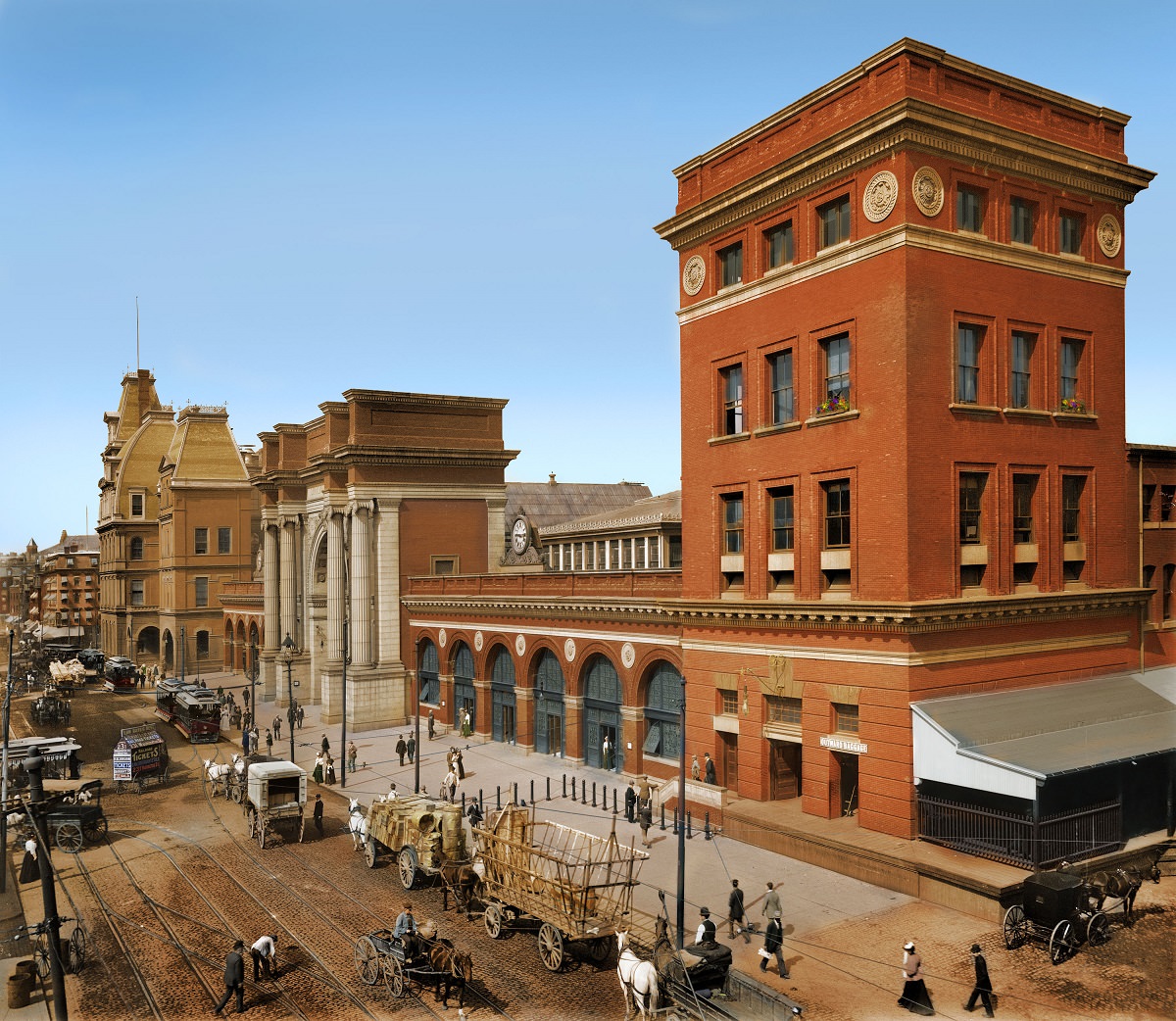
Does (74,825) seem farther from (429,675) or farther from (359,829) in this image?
(429,675)

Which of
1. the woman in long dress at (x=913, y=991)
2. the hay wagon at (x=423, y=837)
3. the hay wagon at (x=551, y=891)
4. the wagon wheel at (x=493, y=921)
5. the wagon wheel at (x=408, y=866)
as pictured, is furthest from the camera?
the wagon wheel at (x=408, y=866)

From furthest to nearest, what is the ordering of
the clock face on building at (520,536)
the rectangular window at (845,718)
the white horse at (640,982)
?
the clock face on building at (520,536), the rectangular window at (845,718), the white horse at (640,982)

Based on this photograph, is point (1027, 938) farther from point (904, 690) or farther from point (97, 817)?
point (97, 817)

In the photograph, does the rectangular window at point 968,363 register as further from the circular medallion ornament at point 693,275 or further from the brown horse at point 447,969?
the brown horse at point 447,969

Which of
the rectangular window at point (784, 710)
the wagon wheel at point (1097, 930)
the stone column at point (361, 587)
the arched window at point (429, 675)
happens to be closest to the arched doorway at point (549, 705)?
the arched window at point (429, 675)

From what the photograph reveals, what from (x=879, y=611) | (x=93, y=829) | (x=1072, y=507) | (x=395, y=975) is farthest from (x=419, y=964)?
(x=1072, y=507)

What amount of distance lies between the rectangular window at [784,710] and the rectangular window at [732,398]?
9134 millimetres

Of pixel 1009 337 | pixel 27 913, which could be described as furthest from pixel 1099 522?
pixel 27 913

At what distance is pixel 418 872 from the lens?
26.8 m

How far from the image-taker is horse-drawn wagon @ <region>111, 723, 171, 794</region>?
135 ft

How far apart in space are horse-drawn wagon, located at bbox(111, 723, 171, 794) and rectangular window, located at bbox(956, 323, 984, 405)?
35047 mm

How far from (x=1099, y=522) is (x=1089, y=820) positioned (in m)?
11.5

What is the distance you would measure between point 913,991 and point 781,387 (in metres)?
19.0

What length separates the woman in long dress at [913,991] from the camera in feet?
61.4
